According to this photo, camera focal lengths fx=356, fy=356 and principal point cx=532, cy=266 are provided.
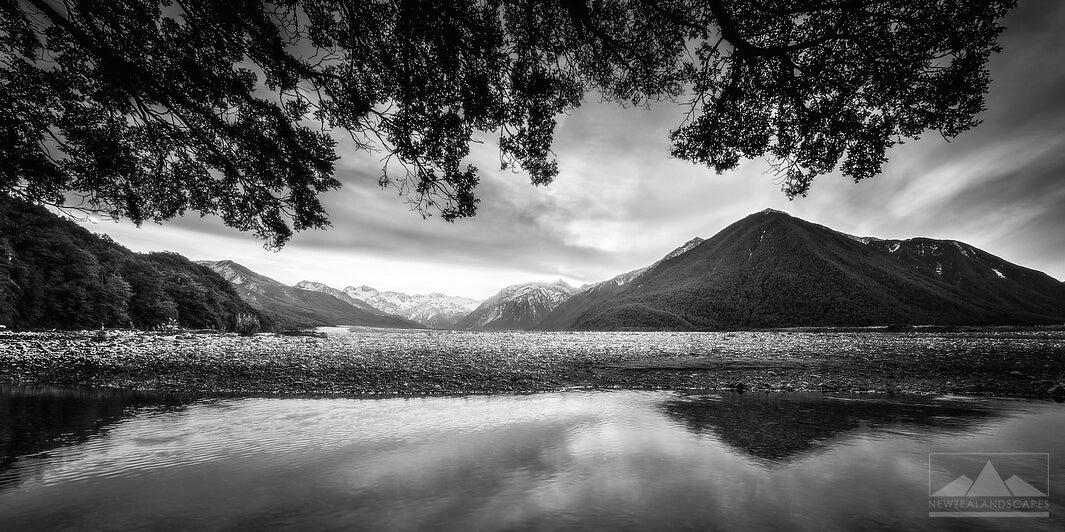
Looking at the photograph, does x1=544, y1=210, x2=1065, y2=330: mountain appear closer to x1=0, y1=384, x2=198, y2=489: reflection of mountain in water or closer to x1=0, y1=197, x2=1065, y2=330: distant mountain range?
x1=0, y1=197, x2=1065, y2=330: distant mountain range

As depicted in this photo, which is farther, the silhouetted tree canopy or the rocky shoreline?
the rocky shoreline

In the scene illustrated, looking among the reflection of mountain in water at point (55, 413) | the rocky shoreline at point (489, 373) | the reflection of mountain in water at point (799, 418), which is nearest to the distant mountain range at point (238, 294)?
the reflection of mountain in water at point (55, 413)

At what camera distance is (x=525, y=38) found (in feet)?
25.0

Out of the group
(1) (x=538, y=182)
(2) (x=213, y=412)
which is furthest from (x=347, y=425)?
(1) (x=538, y=182)

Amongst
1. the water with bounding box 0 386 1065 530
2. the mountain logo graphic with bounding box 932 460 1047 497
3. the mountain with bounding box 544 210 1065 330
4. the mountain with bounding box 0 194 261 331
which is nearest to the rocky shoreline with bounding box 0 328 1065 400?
the water with bounding box 0 386 1065 530

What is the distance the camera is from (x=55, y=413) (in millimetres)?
10180

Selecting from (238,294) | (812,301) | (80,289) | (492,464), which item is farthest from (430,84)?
(812,301)

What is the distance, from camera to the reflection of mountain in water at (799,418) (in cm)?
818

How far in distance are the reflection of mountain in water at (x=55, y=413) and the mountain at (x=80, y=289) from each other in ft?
122

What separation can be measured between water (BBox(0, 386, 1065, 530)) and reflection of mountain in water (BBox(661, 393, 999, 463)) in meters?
0.09

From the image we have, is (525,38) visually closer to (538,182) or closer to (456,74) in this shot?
(456,74)

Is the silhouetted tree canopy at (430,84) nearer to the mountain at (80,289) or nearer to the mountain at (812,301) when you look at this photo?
the mountain at (80,289)

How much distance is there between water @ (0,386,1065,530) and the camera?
4832mm

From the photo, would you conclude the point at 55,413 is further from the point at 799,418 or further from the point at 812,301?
the point at 812,301
